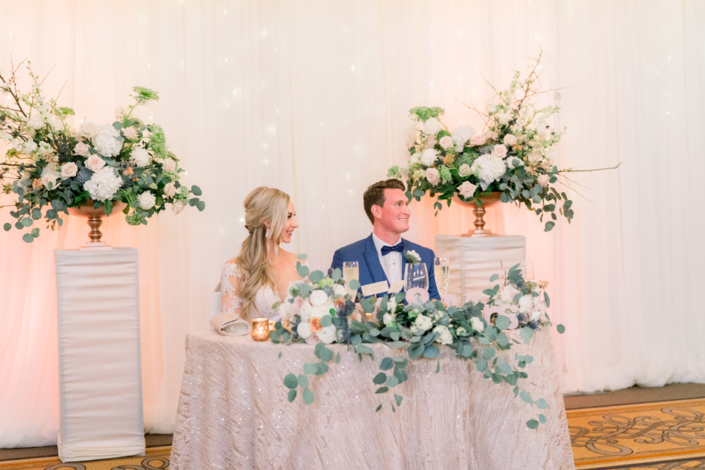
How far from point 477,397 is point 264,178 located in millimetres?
2460

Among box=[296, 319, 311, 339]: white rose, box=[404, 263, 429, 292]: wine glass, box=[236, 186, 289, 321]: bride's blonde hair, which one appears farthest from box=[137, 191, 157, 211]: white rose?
box=[404, 263, 429, 292]: wine glass

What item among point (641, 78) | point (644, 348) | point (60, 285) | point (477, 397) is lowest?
point (644, 348)

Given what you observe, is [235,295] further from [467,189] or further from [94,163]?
[467,189]

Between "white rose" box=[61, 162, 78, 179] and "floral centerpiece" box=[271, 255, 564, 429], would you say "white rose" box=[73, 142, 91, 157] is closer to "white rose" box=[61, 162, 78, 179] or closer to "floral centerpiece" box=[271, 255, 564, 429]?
"white rose" box=[61, 162, 78, 179]

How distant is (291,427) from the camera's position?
6.64 ft

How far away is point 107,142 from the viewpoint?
3.13 metres

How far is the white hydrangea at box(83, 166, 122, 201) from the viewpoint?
10.2ft

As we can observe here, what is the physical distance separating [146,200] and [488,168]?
1.85 metres

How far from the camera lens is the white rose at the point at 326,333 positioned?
1939mm

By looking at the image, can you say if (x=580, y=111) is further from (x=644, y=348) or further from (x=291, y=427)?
(x=291, y=427)

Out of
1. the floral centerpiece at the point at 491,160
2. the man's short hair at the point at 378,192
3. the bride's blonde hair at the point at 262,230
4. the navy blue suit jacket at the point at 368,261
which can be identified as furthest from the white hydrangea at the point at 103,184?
the floral centerpiece at the point at 491,160

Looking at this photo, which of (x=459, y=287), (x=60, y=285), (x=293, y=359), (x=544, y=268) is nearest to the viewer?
(x=293, y=359)

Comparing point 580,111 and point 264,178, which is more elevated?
point 580,111

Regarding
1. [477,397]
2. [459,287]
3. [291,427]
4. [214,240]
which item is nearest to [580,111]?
[459,287]
